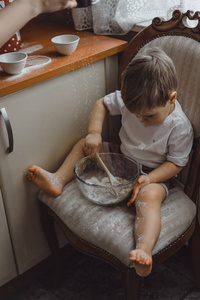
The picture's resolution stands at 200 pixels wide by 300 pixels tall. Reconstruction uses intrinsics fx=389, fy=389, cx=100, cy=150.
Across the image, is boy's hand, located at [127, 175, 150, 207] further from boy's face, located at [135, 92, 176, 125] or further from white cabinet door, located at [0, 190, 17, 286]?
white cabinet door, located at [0, 190, 17, 286]

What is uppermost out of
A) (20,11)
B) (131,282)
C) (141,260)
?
(20,11)

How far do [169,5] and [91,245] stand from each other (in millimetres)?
898

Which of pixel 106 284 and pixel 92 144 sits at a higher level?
pixel 92 144

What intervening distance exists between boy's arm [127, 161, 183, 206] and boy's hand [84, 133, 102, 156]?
0.62 feet

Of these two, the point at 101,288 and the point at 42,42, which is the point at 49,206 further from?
the point at 42,42

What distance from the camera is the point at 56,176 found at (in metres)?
1.32

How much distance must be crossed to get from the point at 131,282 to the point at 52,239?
0.42 m

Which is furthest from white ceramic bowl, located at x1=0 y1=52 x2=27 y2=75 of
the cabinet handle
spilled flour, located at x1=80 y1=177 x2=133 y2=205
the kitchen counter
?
spilled flour, located at x1=80 y1=177 x2=133 y2=205

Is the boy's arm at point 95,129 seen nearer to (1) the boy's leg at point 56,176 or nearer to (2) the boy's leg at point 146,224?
(1) the boy's leg at point 56,176

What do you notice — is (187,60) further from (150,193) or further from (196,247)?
(196,247)

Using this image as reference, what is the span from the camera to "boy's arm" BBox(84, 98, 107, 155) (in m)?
1.27

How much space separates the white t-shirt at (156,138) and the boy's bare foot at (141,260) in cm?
31

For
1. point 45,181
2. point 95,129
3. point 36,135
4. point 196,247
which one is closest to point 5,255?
point 45,181

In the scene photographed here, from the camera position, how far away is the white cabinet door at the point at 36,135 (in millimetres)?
1236
